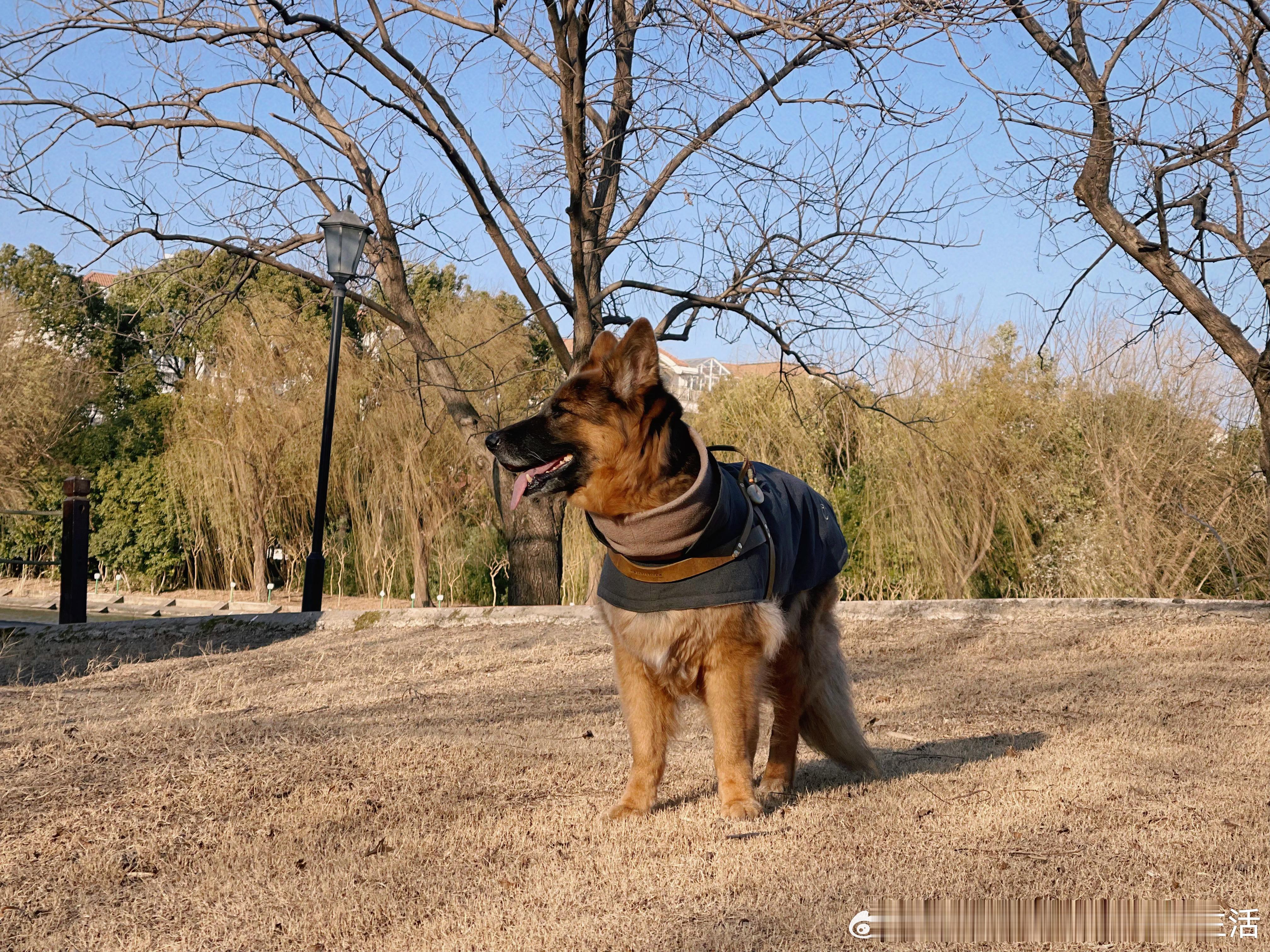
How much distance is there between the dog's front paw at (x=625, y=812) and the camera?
162 inches

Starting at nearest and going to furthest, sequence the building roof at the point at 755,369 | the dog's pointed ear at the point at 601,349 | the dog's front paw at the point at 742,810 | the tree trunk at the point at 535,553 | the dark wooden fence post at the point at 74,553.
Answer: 1. the dog's front paw at the point at 742,810
2. the dog's pointed ear at the point at 601,349
3. the dark wooden fence post at the point at 74,553
4. the tree trunk at the point at 535,553
5. the building roof at the point at 755,369

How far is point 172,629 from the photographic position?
10531 millimetres

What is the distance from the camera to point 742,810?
13.4ft

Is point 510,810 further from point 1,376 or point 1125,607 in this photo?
point 1,376

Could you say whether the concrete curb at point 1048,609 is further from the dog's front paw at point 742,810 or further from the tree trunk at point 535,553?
the dog's front paw at point 742,810

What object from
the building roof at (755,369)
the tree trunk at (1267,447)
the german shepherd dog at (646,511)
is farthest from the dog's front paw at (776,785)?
the building roof at (755,369)

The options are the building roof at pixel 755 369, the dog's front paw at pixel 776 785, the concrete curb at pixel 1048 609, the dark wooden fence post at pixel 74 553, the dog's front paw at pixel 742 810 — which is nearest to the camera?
the dog's front paw at pixel 742 810

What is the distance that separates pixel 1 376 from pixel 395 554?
9.60 metres

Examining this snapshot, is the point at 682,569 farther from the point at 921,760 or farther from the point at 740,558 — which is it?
the point at 921,760

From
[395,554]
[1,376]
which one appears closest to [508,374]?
[395,554]

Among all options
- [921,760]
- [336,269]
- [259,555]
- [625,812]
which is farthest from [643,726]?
[259,555]

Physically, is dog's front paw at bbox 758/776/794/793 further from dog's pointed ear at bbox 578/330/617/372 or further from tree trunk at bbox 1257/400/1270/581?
tree trunk at bbox 1257/400/1270/581

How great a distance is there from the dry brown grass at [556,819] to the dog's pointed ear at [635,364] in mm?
1613

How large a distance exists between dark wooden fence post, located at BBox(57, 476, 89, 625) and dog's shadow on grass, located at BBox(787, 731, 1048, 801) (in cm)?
873
